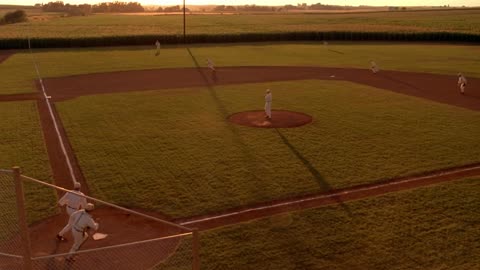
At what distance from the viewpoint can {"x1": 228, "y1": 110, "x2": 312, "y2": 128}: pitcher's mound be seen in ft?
67.3

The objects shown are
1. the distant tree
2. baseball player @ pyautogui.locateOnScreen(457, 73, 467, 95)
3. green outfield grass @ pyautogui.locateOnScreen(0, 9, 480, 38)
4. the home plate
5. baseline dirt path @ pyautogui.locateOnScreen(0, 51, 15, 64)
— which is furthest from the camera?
the distant tree

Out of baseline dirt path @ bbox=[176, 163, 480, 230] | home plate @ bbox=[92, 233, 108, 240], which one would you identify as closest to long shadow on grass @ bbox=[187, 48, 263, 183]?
baseline dirt path @ bbox=[176, 163, 480, 230]

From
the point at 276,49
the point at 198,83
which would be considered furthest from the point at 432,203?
the point at 276,49

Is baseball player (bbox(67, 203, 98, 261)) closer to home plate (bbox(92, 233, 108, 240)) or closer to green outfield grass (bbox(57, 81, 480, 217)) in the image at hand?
home plate (bbox(92, 233, 108, 240))

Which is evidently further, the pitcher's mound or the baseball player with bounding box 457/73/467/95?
the baseball player with bounding box 457/73/467/95

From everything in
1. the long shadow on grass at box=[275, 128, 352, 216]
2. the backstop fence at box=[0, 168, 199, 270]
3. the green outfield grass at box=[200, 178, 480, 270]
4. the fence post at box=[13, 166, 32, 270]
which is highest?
the fence post at box=[13, 166, 32, 270]

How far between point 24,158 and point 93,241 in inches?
286

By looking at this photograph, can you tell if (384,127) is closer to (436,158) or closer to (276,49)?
(436,158)

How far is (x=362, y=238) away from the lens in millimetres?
10461

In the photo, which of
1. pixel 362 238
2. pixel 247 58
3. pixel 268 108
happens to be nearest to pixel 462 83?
pixel 268 108

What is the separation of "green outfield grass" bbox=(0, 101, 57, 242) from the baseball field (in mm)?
80

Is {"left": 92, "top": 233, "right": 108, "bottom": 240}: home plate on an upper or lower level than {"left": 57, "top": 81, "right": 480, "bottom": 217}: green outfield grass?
lower

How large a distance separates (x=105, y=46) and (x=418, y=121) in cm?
4581

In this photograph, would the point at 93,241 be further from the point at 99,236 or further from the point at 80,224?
the point at 80,224
